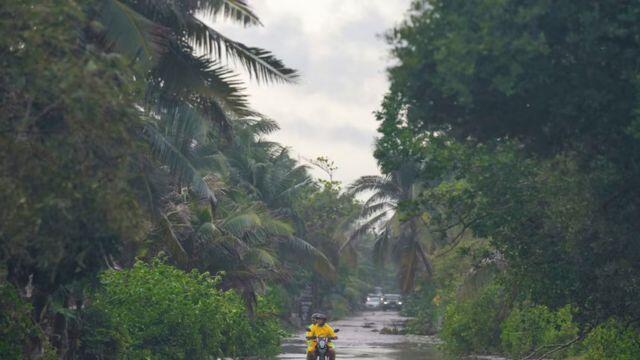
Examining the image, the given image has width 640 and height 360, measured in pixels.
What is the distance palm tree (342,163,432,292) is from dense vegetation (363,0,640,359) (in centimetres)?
3161

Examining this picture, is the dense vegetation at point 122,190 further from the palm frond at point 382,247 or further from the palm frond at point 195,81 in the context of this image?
the palm frond at point 382,247

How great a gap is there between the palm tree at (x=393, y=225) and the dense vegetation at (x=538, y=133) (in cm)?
3161

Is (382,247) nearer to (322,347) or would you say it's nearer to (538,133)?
(322,347)

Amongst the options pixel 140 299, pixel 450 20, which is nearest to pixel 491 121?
pixel 450 20

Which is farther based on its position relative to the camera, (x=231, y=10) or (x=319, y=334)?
(x=319, y=334)

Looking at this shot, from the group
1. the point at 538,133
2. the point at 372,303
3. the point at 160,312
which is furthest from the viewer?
the point at 372,303

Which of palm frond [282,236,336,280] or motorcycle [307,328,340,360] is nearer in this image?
motorcycle [307,328,340,360]

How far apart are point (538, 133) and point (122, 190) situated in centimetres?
694

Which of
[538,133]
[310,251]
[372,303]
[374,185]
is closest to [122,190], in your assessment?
[538,133]

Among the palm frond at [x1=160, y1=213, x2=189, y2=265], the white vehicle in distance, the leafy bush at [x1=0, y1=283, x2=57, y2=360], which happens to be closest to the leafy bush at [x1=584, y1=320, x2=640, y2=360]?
the palm frond at [x1=160, y1=213, x2=189, y2=265]

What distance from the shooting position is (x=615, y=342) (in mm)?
22547

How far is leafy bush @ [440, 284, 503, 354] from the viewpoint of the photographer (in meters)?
35.6

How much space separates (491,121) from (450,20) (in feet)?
6.92

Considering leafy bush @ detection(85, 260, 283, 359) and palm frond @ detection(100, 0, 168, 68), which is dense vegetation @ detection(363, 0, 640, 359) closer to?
palm frond @ detection(100, 0, 168, 68)
